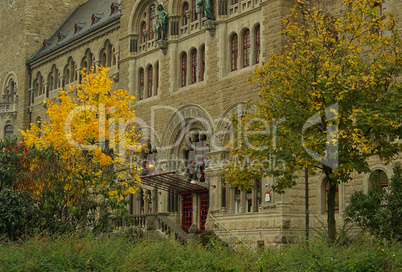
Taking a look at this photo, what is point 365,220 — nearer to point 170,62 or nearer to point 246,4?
point 246,4

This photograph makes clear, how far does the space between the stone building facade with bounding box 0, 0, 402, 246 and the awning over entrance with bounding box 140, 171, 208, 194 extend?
6 cm

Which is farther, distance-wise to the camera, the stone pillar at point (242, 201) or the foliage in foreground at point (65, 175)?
the stone pillar at point (242, 201)

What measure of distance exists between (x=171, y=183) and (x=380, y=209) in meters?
13.8

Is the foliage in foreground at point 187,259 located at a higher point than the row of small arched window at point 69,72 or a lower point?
lower

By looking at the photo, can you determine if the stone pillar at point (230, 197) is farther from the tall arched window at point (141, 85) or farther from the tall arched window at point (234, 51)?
the tall arched window at point (141, 85)

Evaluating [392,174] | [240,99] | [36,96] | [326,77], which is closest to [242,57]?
[240,99]

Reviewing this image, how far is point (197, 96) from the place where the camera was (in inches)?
1406

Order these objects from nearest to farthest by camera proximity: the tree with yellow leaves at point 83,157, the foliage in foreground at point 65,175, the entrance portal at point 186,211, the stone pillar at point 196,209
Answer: the foliage in foreground at point 65,175 → the tree with yellow leaves at point 83,157 → the stone pillar at point 196,209 → the entrance portal at point 186,211

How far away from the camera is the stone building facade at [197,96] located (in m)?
30.3

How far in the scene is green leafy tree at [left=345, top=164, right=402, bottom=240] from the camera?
23.1 m

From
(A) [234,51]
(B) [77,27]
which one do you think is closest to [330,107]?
(A) [234,51]

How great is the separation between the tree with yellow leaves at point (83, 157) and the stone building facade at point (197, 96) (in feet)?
10.2

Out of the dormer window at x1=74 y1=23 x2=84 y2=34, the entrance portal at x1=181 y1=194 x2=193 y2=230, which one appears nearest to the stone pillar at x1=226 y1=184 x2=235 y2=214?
the entrance portal at x1=181 y1=194 x2=193 y2=230

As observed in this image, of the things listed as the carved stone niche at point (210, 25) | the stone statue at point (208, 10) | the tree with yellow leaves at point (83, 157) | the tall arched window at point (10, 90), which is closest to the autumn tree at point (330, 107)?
the tree with yellow leaves at point (83, 157)
